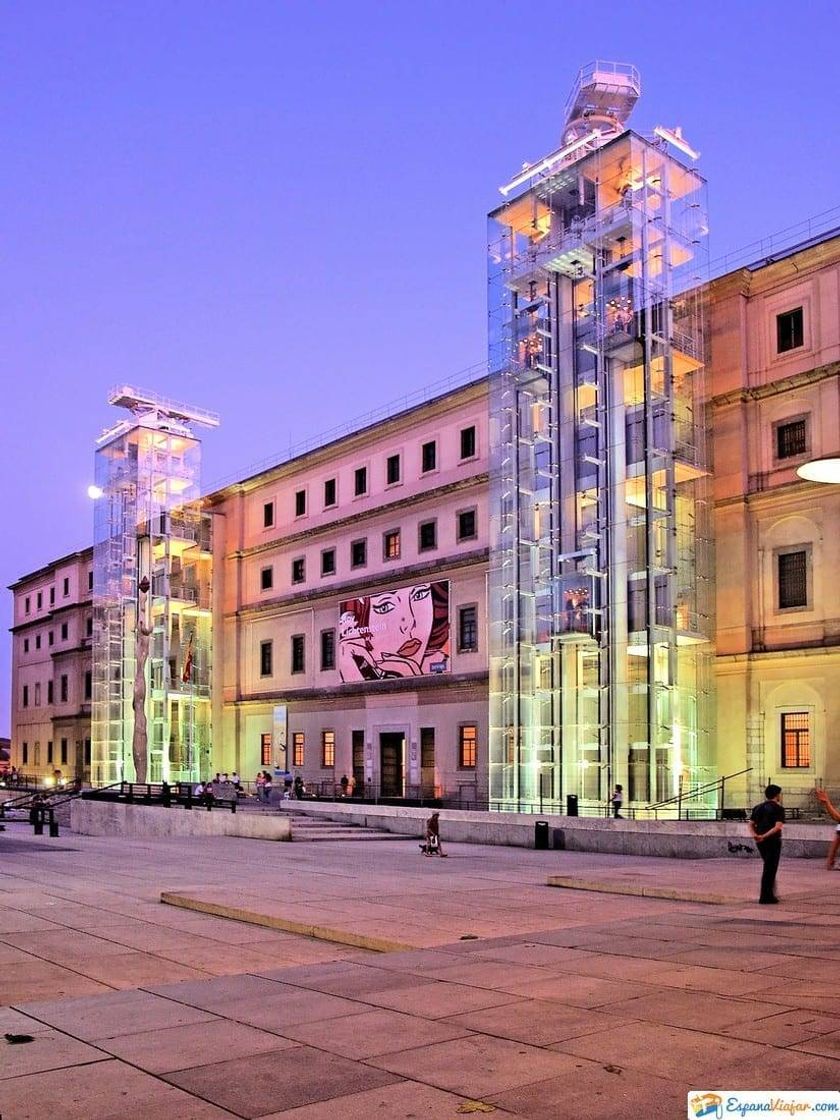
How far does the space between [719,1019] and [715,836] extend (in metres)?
19.7

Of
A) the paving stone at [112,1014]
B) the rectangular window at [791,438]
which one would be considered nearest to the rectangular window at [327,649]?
the rectangular window at [791,438]

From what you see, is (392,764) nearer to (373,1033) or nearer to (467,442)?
(467,442)

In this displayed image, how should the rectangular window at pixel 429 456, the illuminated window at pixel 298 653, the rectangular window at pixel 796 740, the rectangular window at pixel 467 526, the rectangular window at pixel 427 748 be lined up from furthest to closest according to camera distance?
1. the illuminated window at pixel 298 653
2. the rectangular window at pixel 429 456
3. the rectangular window at pixel 427 748
4. the rectangular window at pixel 467 526
5. the rectangular window at pixel 796 740

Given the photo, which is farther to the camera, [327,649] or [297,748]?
[297,748]

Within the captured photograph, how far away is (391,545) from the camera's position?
167ft

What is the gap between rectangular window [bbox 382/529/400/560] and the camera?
5056cm

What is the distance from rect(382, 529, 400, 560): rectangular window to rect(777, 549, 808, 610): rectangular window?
1901 cm

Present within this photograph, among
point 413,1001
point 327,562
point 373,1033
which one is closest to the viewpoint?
point 373,1033

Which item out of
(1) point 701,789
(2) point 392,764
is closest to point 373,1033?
(1) point 701,789

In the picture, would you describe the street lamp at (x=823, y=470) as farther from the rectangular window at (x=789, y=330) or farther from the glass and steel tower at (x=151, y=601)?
the glass and steel tower at (x=151, y=601)

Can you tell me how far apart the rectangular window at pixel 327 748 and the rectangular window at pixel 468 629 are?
384 inches

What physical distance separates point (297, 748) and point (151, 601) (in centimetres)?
1163

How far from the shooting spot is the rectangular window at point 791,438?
3512cm

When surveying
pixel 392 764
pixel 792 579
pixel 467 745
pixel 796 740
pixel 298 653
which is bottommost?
pixel 392 764
